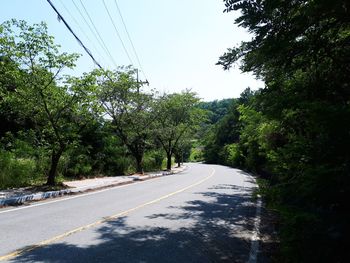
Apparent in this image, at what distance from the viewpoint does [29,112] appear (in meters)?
17.3

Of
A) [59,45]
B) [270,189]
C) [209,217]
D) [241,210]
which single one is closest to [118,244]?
[270,189]

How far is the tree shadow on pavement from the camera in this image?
626 centimetres

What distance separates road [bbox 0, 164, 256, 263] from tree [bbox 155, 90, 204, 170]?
91.1ft

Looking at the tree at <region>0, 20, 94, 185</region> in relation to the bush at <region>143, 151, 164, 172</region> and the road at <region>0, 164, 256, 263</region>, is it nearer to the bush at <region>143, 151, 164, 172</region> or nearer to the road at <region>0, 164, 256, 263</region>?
the road at <region>0, 164, 256, 263</region>

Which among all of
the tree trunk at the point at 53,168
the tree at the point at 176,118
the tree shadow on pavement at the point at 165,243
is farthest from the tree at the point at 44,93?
the tree at the point at 176,118

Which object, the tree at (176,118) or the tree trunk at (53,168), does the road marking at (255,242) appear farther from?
the tree at (176,118)

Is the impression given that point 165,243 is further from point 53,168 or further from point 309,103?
point 53,168

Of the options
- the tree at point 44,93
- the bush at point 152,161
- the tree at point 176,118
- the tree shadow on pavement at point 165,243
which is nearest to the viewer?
the tree shadow on pavement at point 165,243

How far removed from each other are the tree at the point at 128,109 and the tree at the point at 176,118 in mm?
6105

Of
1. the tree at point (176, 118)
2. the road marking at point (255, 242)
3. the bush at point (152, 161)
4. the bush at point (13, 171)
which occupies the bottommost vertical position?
the road marking at point (255, 242)

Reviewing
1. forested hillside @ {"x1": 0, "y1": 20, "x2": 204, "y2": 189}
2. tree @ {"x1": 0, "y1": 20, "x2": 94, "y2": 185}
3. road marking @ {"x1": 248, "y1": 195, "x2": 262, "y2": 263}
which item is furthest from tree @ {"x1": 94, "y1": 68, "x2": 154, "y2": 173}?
road marking @ {"x1": 248, "y1": 195, "x2": 262, "y2": 263}

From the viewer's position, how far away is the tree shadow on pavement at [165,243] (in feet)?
20.5

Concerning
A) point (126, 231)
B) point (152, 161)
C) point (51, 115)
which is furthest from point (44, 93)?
point (152, 161)

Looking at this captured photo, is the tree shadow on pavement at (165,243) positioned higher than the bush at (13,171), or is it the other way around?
the bush at (13,171)
